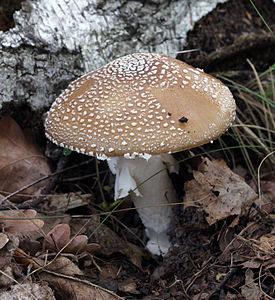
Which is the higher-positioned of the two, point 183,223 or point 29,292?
point 29,292

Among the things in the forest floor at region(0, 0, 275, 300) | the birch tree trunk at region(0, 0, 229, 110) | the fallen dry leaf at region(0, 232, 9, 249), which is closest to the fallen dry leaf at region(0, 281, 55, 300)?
the forest floor at region(0, 0, 275, 300)

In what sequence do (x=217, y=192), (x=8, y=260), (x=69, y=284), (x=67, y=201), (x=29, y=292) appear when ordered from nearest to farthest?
(x=29, y=292) < (x=8, y=260) < (x=69, y=284) < (x=217, y=192) < (x=67, y=201)

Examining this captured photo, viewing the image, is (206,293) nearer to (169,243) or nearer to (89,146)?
(169,243)

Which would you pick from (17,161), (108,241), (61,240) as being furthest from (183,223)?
(17,161)

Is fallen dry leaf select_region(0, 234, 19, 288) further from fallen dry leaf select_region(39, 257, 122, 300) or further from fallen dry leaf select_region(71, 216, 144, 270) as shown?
fallen dry leaf select_region(71, 216, 144, 270)

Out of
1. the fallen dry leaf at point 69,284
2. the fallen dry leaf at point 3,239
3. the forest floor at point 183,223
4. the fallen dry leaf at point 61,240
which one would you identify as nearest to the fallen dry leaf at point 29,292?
the forest floor at point 183,223

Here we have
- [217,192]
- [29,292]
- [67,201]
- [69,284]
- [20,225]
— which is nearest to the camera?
[29,292]

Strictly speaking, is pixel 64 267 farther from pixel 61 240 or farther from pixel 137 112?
pixel 137 112

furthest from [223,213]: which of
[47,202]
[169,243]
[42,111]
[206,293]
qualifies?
[42,111]
